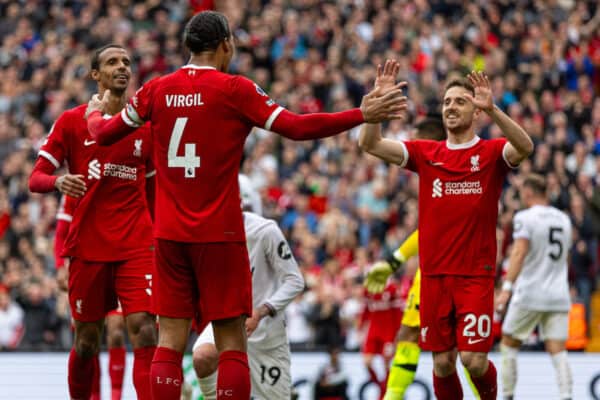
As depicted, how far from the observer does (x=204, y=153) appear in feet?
25.4

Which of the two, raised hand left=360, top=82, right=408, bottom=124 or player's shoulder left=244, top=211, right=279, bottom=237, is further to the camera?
player's shoulder left=244, top=211, right=279, bottom=237

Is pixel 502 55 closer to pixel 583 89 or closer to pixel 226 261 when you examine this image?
pixel 583 89

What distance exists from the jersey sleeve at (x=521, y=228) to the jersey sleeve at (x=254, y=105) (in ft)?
17.6

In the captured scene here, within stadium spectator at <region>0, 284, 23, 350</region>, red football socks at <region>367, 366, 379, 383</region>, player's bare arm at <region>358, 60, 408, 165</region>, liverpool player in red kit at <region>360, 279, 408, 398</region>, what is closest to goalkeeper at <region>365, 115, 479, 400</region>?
player's bare arm at <region>358, 60, 408, 165</region>

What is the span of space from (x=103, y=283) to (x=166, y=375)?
1885 mm

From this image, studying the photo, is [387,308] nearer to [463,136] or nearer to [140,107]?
[463,136]

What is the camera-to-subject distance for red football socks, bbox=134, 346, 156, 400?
907 centimetres

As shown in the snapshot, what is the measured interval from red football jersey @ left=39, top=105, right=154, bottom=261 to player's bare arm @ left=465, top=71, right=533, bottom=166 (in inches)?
94.4

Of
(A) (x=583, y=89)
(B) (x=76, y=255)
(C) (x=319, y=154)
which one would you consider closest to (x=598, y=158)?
(A) (x=583, y=89)

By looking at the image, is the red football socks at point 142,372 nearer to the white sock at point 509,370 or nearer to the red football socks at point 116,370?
the red football socks at point 116,370

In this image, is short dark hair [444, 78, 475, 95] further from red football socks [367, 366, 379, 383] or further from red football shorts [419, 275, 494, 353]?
red football socks [367, 366, 379, 383]

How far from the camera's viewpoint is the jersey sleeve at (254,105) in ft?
25.2

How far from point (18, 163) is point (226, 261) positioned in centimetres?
1444

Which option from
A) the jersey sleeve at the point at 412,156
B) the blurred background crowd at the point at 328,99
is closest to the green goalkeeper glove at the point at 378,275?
the jersey sleeve at the point at 412,156
